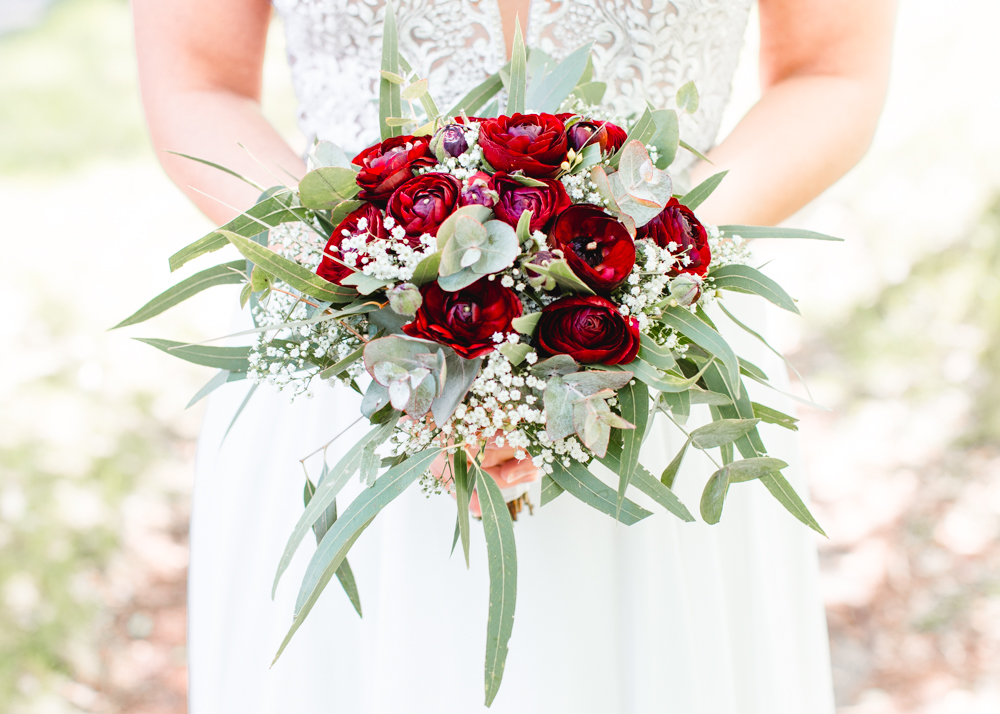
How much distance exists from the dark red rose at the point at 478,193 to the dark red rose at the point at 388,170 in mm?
73

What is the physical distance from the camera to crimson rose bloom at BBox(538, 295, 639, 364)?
699 mm

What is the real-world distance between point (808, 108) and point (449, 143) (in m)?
0.89

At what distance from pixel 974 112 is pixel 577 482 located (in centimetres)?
406

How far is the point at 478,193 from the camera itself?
72cm

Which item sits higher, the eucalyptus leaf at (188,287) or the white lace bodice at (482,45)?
the white lace bodice at (482,45)

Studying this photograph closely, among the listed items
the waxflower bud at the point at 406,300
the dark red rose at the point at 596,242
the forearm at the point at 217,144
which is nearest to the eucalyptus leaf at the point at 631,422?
the dark red rose at the point at 596,242

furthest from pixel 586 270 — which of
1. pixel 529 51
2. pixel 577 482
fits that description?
pixel 529 51

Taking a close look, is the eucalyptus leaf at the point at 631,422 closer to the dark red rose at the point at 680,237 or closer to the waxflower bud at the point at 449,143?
the dark red rose at the point at 680,237

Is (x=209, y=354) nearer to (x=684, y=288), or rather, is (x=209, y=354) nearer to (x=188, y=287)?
(x=188, y=287)

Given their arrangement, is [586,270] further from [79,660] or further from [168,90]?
[79,660]

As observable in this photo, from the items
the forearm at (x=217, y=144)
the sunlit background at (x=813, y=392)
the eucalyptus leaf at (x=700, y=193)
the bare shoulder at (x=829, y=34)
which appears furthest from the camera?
the sunlit background at (x=813, y=392)

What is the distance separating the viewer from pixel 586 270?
0.70 meters

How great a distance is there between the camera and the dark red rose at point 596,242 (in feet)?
2.36

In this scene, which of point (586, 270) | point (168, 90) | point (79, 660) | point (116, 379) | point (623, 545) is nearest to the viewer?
point (586, 270)
